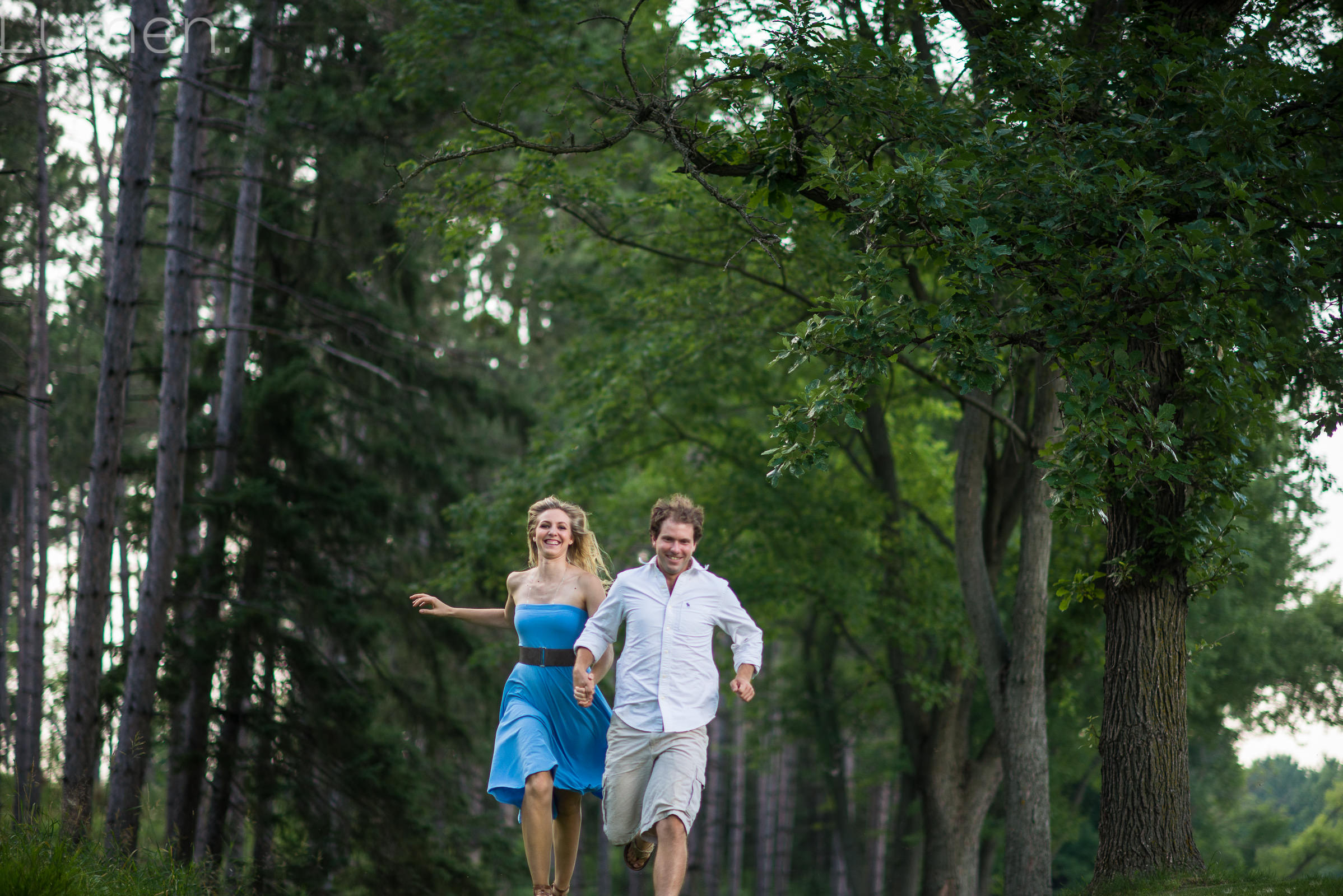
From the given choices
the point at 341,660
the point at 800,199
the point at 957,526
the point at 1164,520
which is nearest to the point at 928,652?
the point at 957,526

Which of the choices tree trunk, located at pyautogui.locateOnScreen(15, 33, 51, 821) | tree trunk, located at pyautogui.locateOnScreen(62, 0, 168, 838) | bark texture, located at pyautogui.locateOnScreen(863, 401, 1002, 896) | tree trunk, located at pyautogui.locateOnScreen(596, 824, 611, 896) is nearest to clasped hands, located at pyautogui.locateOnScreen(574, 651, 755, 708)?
tree trunk, located at pyautogui.locateOnScreen(62, 0, 168, 838)

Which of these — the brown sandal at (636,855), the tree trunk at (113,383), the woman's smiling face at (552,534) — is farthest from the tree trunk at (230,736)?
the brown sandal at (636,855)

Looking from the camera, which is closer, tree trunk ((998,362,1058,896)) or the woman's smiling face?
the woman's smiling face

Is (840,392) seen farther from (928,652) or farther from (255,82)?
(928,652)

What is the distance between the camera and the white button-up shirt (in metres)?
5.23

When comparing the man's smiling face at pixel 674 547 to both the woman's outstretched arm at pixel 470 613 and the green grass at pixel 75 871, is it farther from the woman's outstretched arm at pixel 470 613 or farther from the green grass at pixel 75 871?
the green grass at pixel 75 871

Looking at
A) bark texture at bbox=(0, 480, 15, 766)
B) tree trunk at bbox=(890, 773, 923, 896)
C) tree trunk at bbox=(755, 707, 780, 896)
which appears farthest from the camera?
tree trunk at bbox=(755, 707, 780, 896)

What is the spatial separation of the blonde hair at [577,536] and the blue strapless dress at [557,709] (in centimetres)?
35

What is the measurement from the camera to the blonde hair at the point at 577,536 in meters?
6.25

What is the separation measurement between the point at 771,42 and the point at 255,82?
31.7ft

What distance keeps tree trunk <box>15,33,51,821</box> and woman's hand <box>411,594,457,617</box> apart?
11.6m

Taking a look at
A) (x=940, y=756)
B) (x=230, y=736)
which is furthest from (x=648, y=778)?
(x=940, y=756)

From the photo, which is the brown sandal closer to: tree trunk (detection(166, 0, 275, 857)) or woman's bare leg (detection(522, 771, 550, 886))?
woman's bare leg (detection(522, 771, 550, 886))

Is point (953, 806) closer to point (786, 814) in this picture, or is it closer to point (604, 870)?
point (604, 870)
